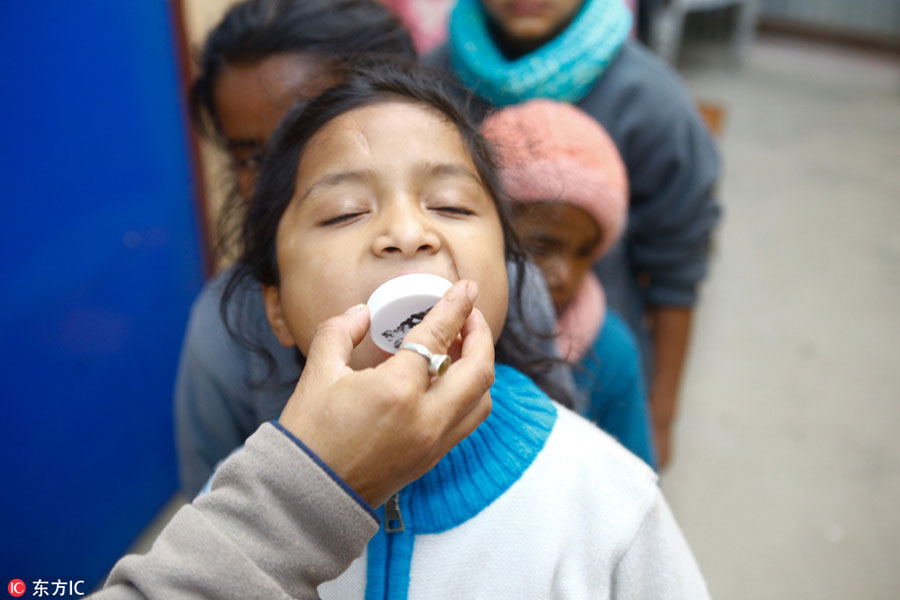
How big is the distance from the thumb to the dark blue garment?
674 mm

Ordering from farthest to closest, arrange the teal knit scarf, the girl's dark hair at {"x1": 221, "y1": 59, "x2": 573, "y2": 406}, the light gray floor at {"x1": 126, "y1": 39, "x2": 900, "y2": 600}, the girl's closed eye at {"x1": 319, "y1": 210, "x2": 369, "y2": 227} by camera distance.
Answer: the light gray floor at {"x1": 126, "y1": 39, "x2": 900, "y2": 600}
the teal knit scarf
the girl's dark hair at {"x1": 221, "y1": 59, "x2": 573, "y2": 406}
the girl's closed eye at {"x1": 319, "y1": 210, "x2": 369, "y2": 227}

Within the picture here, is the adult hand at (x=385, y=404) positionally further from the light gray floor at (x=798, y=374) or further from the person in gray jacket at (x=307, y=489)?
the light gray floor at (x=798, y=374)

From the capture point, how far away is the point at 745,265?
3.64m

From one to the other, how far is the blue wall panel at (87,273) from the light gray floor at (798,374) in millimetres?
378

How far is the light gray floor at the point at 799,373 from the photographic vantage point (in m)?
2.19

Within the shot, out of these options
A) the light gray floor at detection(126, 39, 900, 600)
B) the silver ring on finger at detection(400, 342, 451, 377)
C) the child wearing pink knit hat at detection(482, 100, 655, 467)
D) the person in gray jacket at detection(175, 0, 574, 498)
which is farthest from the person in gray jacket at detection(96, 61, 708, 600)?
the light gray floor at detection(126, 39, 900, 600)

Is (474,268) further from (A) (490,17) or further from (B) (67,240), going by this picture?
(B) (67,240)

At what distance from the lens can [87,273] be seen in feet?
5.71

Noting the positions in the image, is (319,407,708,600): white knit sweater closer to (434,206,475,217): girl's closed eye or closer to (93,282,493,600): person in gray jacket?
(93,282,493,600): person in gray jacket

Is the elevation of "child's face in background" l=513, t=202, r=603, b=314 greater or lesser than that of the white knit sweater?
greater

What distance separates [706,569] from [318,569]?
1863 mm

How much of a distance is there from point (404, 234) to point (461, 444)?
0.26 m

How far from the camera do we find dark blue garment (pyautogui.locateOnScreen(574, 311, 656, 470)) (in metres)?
1.30

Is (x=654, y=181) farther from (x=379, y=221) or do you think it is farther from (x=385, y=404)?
(x=385, y=404)
